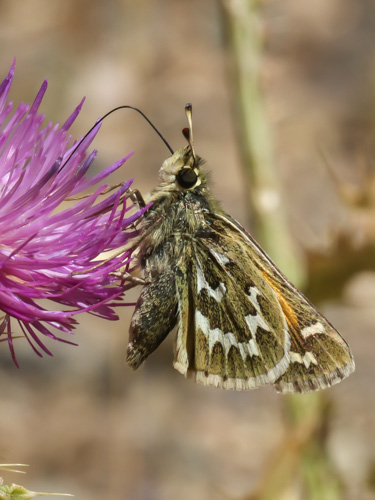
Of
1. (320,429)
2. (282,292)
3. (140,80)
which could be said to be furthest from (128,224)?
(140,80)

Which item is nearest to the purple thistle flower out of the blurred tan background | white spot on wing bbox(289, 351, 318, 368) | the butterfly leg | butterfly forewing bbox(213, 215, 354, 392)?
the butterfly leg

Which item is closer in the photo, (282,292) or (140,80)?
(282,292)

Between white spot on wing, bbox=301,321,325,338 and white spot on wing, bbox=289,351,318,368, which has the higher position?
white spot on wing, bbox=301,321,325,338

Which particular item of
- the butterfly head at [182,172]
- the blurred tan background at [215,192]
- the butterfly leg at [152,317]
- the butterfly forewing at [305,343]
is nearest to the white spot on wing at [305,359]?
the butterfly forewing at [305,343]

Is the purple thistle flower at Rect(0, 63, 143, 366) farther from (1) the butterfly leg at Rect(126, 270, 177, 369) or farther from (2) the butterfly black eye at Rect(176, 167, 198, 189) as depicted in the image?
(2) the butterfly black eye at Rect(176, 167, 198, 189)

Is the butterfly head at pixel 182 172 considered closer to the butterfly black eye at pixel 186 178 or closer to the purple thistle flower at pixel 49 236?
the butterfly black eye at pixel 186 178

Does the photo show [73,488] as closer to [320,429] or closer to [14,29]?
[320,429]

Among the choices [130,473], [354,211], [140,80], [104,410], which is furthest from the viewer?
[140,80]

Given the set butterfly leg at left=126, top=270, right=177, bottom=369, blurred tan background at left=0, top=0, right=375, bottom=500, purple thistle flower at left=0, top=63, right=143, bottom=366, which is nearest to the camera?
purple thistle flower at left=0, top=63, right=143, bottom=366
